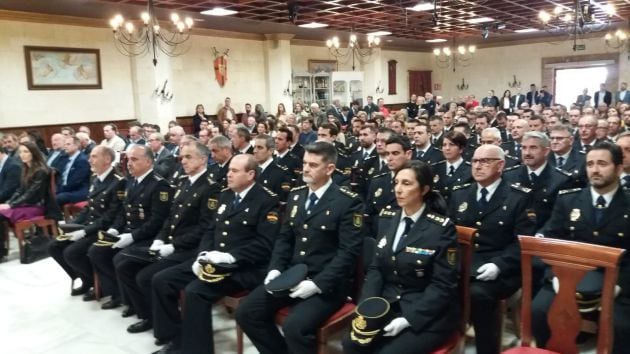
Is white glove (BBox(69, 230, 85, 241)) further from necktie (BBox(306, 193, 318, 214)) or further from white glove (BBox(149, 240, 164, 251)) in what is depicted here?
necktie (BBox(306, 193, 318, 214))

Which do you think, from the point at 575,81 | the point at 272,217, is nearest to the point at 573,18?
the point at 575,81

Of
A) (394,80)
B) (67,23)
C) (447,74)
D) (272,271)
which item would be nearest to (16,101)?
(67,23)

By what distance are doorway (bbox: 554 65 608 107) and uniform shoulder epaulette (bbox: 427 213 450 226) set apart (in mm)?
17860

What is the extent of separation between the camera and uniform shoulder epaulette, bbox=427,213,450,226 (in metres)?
2.28

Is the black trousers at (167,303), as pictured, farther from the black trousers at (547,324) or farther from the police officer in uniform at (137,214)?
the black trousers at (547,324)

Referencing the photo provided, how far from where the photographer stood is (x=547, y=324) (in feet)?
7.74

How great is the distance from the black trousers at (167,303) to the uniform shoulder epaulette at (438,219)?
165 centimetres

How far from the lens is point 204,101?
42.2 feet

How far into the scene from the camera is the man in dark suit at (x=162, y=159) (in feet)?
18.6

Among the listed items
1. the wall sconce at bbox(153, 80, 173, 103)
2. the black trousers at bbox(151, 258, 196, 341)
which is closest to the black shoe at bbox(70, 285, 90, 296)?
the black trousers at bbox(151, 258, 196, 341)

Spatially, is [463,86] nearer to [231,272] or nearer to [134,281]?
[134,281]

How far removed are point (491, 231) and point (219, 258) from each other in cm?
158

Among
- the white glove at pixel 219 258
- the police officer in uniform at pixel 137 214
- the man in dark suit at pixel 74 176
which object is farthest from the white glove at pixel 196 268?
the man in dark suit at pixel 74 176

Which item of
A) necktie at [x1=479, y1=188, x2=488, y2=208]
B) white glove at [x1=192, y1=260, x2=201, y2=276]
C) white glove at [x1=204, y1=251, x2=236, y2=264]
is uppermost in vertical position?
necktie at [x1=479, y1=188, x2=488, y2=208]
